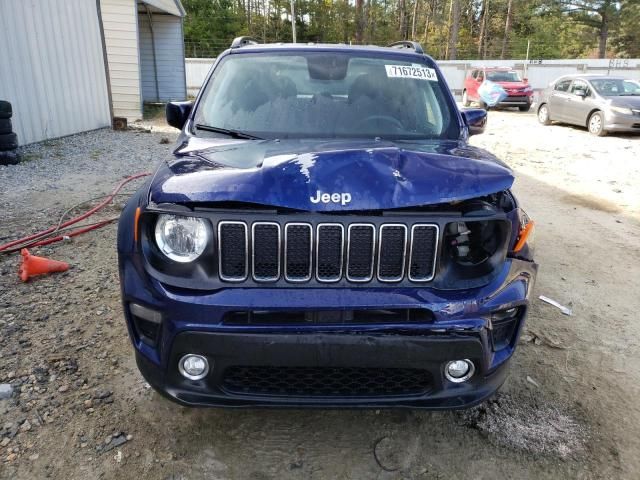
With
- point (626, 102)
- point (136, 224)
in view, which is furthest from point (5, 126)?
point (626, 102)

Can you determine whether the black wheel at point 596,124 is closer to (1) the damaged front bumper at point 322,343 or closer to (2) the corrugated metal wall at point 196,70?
(1) the damaged front bumper at point 322,343

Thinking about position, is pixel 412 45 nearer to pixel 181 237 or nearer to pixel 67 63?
pixel 181 237

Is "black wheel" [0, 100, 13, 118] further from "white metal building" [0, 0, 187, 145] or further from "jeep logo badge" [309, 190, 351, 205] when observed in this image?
"jeep logo badge" [309, 190, 351, 205]

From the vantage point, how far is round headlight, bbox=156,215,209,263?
1955mm

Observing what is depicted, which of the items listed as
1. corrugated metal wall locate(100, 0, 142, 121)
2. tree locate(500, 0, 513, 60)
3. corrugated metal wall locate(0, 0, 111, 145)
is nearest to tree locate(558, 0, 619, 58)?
tree locate(500, 0, 513, 60)

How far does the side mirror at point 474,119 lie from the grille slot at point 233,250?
7.12ft

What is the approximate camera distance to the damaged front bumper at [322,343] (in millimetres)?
1876

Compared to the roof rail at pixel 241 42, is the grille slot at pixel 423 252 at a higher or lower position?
lower

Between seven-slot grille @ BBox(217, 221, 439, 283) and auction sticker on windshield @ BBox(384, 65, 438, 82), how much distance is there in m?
1.73

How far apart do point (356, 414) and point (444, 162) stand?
4.37 ft

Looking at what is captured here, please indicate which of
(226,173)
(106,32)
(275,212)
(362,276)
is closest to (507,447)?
(362,276)

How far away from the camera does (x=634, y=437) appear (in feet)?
8.12

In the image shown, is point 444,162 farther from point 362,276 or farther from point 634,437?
point 634,437

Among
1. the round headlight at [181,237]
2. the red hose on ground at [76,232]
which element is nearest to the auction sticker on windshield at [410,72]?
the round headlight at [181,237]
